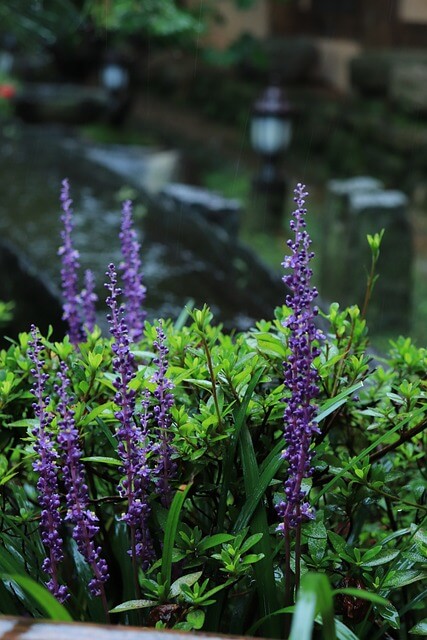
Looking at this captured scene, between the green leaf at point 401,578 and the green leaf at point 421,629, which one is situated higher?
the green leaf at point 401,578

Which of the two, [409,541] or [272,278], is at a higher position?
[409,541]

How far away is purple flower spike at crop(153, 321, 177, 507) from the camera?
52.9 inches

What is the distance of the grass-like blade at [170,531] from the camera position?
1.27 metres

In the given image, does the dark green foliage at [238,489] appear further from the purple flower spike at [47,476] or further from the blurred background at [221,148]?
the blurred background at [221,148]

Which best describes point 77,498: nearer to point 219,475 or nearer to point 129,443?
point 129,443

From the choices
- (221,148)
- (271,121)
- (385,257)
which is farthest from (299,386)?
(221,148)

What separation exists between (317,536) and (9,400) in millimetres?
592

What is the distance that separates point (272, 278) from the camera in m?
4.19

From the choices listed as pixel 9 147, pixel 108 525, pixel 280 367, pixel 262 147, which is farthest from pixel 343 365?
pixel 262 147

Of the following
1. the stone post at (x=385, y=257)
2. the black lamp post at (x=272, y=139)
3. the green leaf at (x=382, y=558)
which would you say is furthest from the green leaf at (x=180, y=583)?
the black lamp post at (x=272, y=139)

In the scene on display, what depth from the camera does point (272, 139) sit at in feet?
32.3

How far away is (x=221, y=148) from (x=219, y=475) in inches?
579

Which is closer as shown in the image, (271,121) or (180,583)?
(180,583)

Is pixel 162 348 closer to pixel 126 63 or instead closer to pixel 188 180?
pixel 188 180
